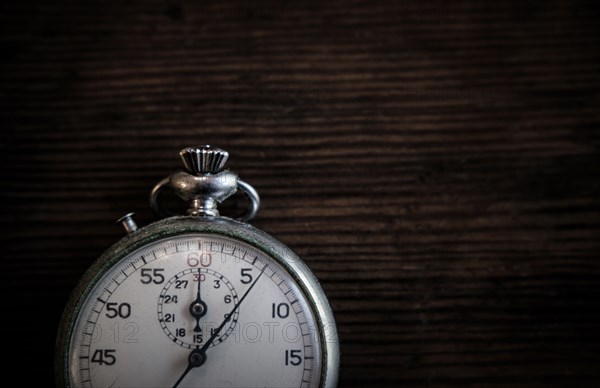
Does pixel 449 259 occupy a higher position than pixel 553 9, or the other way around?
pixel 553 9

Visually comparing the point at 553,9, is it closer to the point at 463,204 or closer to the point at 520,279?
the point at 463,204

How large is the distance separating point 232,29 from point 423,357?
0.77m

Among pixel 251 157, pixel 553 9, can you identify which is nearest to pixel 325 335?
pixel 251 157

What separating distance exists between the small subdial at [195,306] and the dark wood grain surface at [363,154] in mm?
254

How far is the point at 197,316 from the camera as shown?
3.07ft

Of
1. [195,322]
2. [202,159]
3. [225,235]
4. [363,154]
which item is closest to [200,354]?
[195,322]

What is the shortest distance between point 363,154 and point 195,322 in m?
0.49

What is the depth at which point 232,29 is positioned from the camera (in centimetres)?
126

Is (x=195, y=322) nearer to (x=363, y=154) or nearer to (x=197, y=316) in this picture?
(x=197, y=316)

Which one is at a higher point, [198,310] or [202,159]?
[202,159]

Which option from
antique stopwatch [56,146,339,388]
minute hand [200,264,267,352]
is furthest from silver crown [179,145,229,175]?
minute hand [200,264,267,352]

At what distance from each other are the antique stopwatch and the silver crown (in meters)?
0.08

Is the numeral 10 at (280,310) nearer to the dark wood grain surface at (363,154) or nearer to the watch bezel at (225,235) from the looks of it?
the watch bezel at (225,235)

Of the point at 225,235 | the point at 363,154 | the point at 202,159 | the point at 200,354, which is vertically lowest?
the point at 200,354
